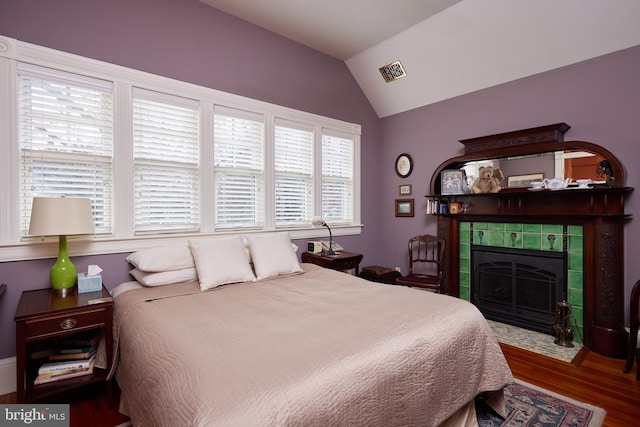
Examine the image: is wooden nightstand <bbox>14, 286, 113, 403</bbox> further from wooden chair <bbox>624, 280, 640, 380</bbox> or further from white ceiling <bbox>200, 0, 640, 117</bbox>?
wooden chair <bbox>624, 280, 640, 380</bbox>

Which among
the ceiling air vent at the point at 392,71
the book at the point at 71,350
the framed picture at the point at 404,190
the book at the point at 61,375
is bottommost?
the book at the point at 61,375

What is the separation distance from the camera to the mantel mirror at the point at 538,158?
2893 mm

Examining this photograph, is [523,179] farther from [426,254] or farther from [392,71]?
[392,71]

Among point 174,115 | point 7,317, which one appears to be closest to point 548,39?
point 174,115

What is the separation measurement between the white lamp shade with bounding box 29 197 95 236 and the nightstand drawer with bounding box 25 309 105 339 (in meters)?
Answer: 0.53

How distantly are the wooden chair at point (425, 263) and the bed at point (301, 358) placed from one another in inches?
58.8

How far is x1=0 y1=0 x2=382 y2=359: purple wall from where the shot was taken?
2230 millimetres

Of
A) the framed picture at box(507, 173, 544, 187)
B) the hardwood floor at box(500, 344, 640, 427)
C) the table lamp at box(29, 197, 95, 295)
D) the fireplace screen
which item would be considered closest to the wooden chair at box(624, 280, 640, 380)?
the hardwood floor at box(500, 344, 640, 427)

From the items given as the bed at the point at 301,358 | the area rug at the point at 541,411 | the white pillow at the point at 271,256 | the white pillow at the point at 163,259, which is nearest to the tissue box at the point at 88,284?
the bed at the point at 301,358

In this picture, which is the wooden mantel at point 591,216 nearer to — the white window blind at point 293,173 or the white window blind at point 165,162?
the white window blind at point 293,173

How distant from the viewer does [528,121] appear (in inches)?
133

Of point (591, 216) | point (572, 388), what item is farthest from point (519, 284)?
point (572, 388)

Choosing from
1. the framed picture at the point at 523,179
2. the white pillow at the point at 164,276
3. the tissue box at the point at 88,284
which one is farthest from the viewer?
the framed picture at the point at 523,179

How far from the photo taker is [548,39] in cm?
301
